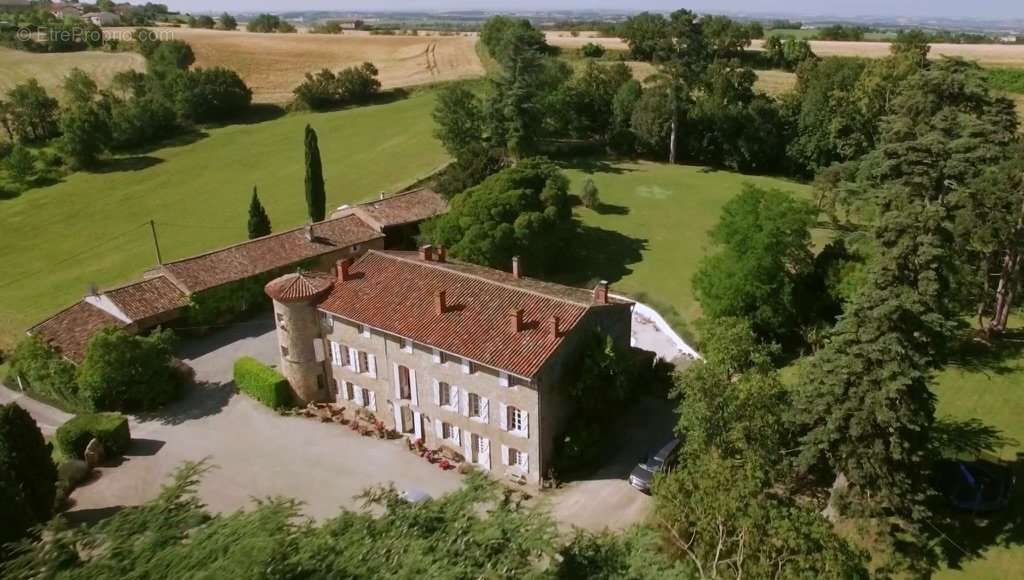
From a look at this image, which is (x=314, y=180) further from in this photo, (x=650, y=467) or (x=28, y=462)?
(x=650, y=467)

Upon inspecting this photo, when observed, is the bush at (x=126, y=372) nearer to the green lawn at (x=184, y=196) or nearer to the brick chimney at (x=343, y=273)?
the brick chimney at (x=343, y=273)

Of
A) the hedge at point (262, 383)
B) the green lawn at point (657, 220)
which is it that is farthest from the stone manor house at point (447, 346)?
the green lawn at point (657, 220)

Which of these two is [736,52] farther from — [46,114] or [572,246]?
[46,114]

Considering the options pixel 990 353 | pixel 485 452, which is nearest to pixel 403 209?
pixel 485 452

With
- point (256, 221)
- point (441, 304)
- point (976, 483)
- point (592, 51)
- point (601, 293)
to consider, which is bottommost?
point (976, 483)

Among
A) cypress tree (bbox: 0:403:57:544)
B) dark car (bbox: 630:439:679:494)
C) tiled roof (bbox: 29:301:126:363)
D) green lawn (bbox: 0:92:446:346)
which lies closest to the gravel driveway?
cypress tree (bbox: 0:403:57:544)
